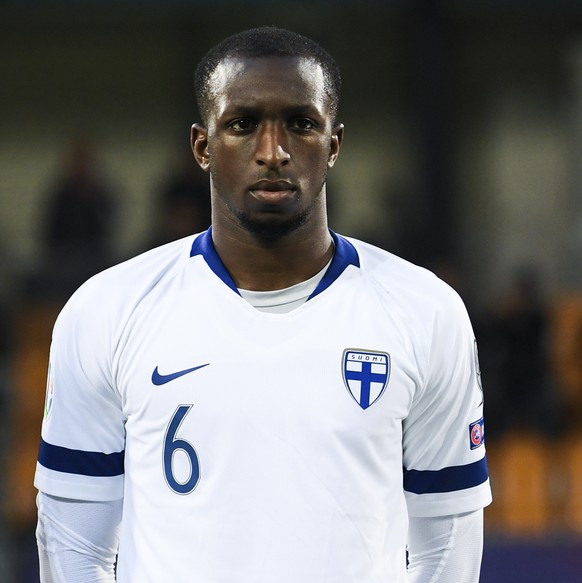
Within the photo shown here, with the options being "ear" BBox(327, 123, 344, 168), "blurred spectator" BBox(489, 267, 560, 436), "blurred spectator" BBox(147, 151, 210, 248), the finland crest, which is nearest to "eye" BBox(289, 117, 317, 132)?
"ear" BBox(327, 123, 344, 168)

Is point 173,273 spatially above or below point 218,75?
below

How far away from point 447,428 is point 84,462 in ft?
2.54

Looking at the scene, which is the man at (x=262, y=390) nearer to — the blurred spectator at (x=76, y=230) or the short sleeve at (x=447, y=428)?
the short sleeve at (x=447, y=428)

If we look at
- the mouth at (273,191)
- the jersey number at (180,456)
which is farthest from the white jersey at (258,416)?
the mouth at (273,191)

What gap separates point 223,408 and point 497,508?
16.9 feet

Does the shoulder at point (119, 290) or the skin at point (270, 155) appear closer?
the skin at point (270, 155)

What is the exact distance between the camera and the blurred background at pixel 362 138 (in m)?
8.64

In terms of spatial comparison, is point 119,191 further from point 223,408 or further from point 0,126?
point 223,408

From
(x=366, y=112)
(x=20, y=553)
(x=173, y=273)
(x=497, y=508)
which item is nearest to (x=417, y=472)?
(x=173, y=273)

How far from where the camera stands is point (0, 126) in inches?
459

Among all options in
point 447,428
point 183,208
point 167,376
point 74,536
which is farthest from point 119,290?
point 183,208

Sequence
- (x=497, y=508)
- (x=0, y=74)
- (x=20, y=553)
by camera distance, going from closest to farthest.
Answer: (x=20, y=553) < (x=497, y=508) < (x=0, y=74)

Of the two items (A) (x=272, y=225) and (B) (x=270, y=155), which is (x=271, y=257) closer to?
(A) (x=272, y=225)

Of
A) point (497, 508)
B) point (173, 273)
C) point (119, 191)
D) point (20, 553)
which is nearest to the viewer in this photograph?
point (173, 273)
